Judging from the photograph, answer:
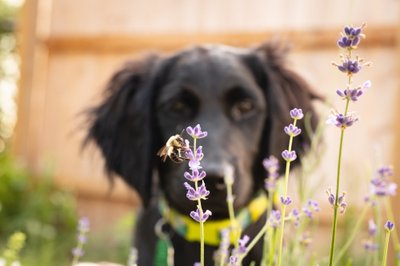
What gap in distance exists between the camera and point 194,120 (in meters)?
2.44

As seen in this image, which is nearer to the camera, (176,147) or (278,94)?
(176,147)

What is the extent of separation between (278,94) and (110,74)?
8.27ft

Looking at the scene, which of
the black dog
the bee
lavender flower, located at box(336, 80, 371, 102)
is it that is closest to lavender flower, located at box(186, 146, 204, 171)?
the bee

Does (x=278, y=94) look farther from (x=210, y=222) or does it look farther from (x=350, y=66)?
(x=350, y=66)

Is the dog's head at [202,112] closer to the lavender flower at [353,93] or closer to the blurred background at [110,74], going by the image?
the blurred background at [110,74]

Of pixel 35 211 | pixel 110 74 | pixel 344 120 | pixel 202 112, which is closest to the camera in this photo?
pixel 344 120

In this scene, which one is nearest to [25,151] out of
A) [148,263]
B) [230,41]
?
[230,41]

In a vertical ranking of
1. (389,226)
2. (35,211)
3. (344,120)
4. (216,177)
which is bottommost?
(35,211)

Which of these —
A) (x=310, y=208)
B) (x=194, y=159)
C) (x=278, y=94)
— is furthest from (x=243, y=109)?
(x=194, y=159)

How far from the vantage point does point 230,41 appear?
4.66m

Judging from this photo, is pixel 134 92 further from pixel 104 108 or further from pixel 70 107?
pixel 70 107

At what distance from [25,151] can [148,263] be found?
12.1 feet

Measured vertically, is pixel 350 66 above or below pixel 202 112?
above

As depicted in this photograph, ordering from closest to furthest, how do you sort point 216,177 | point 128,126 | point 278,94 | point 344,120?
point 344,120 → point 216,177 → point 278,94 → point 128,126
